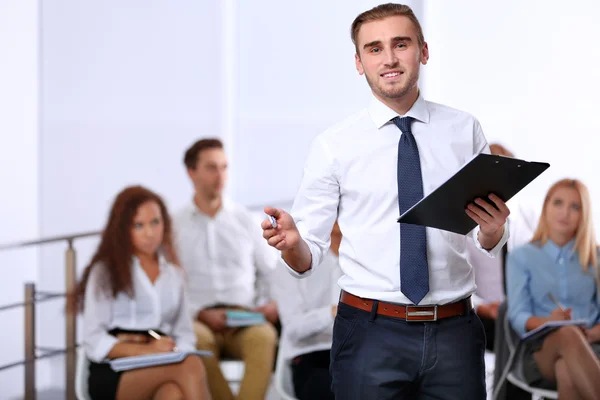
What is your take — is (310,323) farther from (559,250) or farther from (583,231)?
(583,231)

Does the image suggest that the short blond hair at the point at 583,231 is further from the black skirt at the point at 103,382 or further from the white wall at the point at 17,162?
the white wall at the point at 17,162

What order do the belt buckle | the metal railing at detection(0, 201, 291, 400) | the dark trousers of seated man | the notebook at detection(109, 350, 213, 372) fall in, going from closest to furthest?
1. the belt buckle
2. the notebook at detection(109, 350, 213, 372)
3. the dark trousers of seated man
4. the metal railing at detection(0, 201, 291, 400)

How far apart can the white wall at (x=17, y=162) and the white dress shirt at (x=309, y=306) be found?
9.65 feet

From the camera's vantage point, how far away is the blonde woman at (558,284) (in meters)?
3.49

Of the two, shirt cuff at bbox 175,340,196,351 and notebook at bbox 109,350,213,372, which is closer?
notebook at bbox 109,350,213,372

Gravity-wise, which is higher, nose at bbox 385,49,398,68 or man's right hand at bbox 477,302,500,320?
nose at bbox 385,49,398,68

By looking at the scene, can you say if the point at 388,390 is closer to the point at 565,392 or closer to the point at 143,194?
the point at 565,392

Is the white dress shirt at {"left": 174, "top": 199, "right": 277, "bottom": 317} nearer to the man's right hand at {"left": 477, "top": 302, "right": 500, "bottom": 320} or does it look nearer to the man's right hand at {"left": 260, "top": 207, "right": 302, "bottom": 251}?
the man's right hand at {"left": 477, "top": 302, "right": 500, "bottom": 320}

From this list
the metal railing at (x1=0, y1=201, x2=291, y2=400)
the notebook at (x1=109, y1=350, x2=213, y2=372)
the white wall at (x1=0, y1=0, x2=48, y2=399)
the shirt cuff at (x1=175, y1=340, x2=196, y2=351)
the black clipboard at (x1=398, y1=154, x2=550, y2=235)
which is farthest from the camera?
the white wall at (x1=0, y1=0, x2=48, y2=399)

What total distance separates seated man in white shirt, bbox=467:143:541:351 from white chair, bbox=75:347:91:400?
1.79 meters

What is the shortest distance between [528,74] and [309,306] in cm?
260

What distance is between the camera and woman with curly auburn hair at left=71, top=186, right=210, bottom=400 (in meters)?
3.62

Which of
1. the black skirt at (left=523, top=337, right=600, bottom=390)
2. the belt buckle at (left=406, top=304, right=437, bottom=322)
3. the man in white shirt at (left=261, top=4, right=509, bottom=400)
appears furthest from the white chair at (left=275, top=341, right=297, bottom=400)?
the belt buckle at (left=406, top=304, right=437, bottom=322)

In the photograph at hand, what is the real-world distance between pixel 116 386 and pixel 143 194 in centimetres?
85
